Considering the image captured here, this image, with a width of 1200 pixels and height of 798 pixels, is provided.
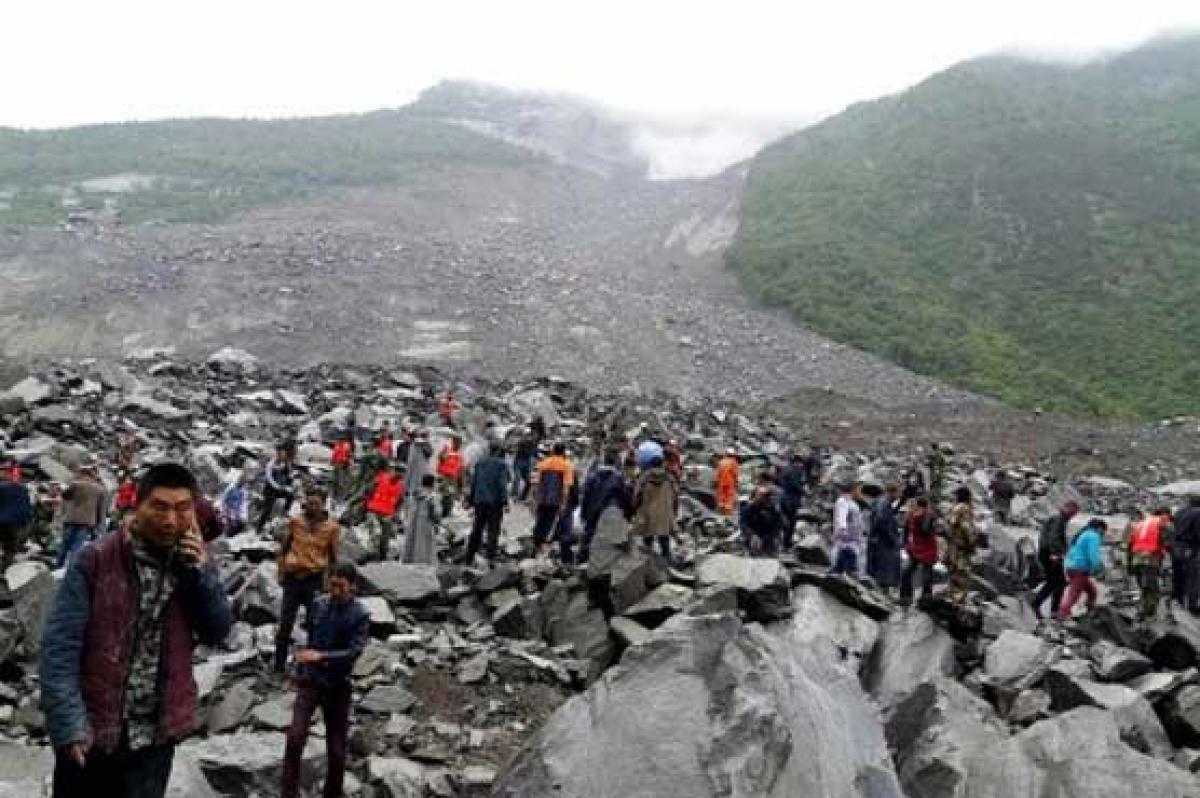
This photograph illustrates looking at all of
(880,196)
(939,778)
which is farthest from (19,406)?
(880,196)

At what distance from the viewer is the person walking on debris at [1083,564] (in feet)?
43.4

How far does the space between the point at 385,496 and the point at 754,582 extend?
17.6ft

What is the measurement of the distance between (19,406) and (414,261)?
3127 cm

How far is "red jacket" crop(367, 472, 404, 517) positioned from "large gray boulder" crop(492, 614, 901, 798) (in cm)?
742

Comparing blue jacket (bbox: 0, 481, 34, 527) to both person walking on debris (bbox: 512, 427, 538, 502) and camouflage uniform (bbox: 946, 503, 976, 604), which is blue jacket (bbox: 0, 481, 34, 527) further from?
camouflage uniform (bbox: 946, 503, 976, 604)

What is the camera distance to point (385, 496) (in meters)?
13.9

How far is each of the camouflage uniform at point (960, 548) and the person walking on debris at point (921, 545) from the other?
0.66ft

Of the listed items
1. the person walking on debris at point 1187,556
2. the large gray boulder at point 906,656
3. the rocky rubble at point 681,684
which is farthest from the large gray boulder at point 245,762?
the person walking on debris at point 1187,556

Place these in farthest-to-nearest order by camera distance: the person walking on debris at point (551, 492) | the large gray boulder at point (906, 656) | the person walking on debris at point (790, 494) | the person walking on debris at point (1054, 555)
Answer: the person walking on debris at point (790, 494) < the person walking on debris at point (1054, 555) < the person walking on debris at point (551, 492) < the large gray boulder at point (906, 656)

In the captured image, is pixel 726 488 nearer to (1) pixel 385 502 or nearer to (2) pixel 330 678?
(1) pixel 385 502

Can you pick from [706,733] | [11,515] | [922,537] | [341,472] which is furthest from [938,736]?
[341,472]

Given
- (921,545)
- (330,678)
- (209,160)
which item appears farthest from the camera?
(209,160)

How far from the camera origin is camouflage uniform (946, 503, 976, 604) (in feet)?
42.3

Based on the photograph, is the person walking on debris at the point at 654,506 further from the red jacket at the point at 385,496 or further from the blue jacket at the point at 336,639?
the blue jacket at the point at 336,639
